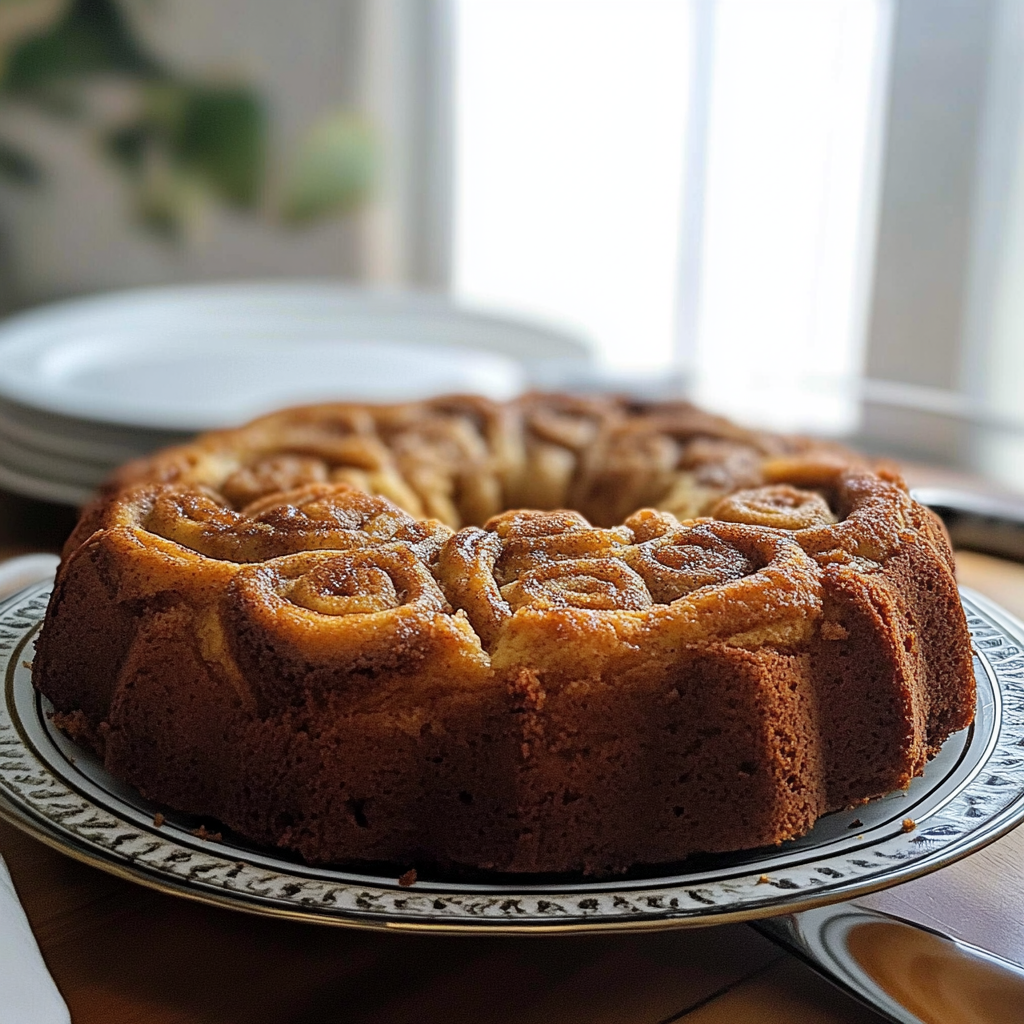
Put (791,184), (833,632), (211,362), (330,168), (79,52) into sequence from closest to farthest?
1. (833,632)
2. (211,362)
3. (791,184)
4. (79,52)
5. (330,168)

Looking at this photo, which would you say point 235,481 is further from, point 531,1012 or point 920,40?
point 920,40

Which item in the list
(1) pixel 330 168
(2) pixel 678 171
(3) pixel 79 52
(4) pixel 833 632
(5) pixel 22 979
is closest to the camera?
(5) pixel 22 979

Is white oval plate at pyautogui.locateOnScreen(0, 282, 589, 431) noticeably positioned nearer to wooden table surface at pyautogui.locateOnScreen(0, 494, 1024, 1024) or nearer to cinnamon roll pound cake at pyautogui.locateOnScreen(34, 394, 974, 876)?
cinnamon roll pound cake at pyautogui.locateOnScreen(34, 394, 974, 876)

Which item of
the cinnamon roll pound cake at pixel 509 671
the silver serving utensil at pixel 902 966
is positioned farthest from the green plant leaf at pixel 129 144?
the silver serving utensil at pixel 902 966

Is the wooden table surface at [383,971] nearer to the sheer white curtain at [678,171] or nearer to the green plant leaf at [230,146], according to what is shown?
the sheer white curtain at [678,171]

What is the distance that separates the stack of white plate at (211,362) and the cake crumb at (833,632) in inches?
30.2

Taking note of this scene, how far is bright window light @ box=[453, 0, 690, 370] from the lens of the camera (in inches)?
142

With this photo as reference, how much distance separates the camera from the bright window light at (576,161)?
3611mm

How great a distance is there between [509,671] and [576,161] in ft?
10.6

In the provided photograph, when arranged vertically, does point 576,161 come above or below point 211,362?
above

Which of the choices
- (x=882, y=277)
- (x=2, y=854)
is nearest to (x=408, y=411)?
(x=2, y=854)

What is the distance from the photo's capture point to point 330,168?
12.3 feet

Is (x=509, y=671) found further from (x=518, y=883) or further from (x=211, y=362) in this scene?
(x=211, y=362)

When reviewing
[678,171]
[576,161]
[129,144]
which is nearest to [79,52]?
[129,144]
